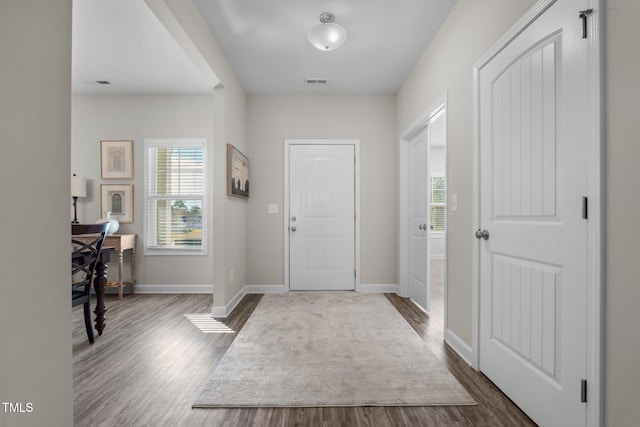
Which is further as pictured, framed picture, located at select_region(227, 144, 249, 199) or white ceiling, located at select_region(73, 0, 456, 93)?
A: framed picture, located at select_region(227, 144, 249, 199)

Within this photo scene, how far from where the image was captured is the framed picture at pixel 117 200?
423 centimetres

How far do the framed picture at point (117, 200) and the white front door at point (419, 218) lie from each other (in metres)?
3.56

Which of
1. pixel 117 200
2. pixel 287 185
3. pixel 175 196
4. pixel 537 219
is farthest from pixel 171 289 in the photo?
pixel 537 219

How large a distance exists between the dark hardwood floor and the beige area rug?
0.07 m

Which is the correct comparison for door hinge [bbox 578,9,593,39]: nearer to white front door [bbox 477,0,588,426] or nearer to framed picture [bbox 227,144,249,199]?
white front door [bbox 477,0,588,426]

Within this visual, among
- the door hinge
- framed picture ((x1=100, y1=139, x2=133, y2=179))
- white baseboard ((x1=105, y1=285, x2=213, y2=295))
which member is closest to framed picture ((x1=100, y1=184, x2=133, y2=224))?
framed picture ((x1=100, y1=139, x2=133, y2=179))

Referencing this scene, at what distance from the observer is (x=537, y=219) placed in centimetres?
158

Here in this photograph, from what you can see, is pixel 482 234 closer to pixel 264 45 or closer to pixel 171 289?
pixel 264 45

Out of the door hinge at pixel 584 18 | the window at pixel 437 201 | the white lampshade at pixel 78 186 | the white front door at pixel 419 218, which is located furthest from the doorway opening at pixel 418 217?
the white lampshade at pixel 78 186

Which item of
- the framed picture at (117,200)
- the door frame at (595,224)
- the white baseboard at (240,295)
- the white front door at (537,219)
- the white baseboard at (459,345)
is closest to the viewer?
the door frame at (595,224)

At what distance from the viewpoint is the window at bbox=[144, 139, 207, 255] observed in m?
4.28

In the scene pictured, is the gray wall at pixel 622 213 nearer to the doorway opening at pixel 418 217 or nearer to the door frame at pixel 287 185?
the doorway opening at pixel 418 217

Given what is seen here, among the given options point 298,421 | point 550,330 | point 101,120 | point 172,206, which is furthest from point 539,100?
point 101,120

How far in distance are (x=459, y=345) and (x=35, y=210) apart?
2539mm
